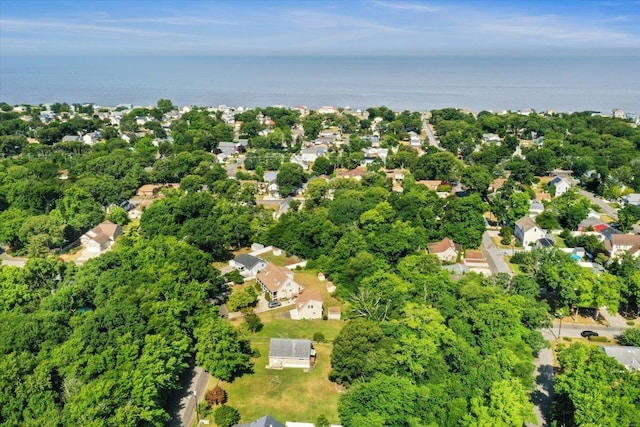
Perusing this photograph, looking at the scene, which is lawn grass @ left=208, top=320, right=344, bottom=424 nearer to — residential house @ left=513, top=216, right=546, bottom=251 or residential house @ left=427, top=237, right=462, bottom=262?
residential house @ left=427, top=237, right=462, bottom=262

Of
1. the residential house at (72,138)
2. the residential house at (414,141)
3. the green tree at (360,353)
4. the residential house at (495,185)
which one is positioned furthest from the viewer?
the residential house at (414,141)

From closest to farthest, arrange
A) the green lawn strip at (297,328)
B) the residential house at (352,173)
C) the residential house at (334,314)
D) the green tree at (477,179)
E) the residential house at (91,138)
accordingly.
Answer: the green lawn strip at (297,328) < the residential house at (334,314) < the green tree at (477,179) < the residential house at (352,173) < the residential house at (91,138)

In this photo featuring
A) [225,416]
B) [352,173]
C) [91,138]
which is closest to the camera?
[225,416]

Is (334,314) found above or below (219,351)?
below

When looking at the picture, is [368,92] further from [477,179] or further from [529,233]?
[529,233]

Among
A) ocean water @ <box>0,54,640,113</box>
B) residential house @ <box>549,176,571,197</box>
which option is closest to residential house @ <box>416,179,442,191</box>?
residential house @ <box>549,176,571,197</box>

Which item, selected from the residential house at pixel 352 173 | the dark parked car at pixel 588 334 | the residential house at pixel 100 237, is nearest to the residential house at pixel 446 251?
the dark parked car at pixel 588 334

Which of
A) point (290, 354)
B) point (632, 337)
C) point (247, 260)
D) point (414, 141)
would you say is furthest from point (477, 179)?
point (290, 354)

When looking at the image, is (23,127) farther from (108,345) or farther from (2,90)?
(2,90)

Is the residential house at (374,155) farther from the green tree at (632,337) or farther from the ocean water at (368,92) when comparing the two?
the ocean water at (368,92)
